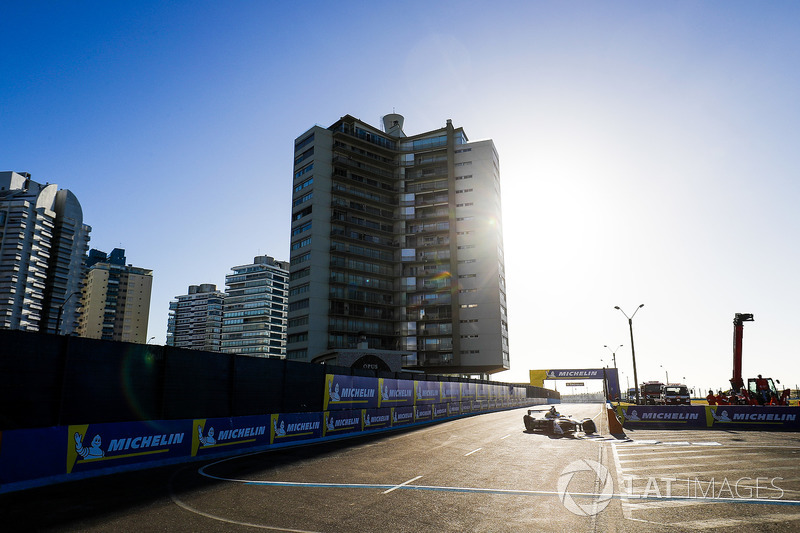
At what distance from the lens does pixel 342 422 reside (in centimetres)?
2555

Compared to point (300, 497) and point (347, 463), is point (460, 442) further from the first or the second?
point (300, 497)

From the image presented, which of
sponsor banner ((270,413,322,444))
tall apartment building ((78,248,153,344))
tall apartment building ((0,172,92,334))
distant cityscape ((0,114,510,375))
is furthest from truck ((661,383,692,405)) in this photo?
tall apartment building ((78,248,153,344))

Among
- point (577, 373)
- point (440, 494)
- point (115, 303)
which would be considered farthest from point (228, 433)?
point (115, 303)

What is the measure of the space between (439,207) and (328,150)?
24.1m

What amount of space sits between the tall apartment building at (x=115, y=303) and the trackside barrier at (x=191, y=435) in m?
167

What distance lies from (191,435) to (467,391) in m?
35.3

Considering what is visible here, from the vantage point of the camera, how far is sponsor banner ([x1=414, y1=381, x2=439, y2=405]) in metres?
36.0

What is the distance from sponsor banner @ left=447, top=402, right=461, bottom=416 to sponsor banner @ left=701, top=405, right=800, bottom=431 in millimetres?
19807

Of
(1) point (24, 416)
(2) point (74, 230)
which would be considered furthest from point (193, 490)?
(2) point (74, 230)

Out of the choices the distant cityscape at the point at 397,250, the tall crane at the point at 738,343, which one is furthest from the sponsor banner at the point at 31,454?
the distant cityscape at the point at 397,250

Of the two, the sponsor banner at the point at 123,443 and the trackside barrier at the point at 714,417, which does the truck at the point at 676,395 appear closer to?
the trackside barrier at the point at 714,417

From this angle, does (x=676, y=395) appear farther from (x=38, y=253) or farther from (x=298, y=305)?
(x=38, y=253)

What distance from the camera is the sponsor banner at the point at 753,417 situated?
1096 inches

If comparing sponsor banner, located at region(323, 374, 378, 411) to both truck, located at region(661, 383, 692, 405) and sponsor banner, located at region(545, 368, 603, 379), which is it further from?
sponsor banner, located at region(545, 368, 603, 379)
